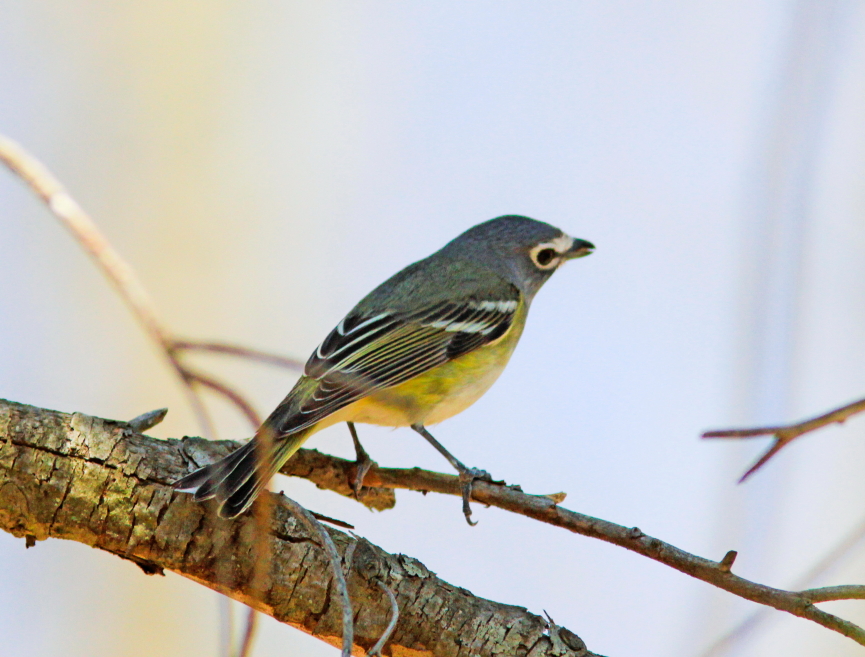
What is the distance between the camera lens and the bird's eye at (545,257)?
4672 millimetres

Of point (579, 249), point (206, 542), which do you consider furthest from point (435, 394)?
point (206, 542)

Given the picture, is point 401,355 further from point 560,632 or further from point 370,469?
point 560,632

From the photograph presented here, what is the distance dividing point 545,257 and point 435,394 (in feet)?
4.60

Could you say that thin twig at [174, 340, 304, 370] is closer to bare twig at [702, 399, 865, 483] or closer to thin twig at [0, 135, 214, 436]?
thin twig at [0, 135, 214, 436]

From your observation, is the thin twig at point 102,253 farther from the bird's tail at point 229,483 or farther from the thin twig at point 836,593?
the thin twig at point 836,593

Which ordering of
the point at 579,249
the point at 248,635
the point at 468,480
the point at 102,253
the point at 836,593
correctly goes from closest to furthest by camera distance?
the point at 102,253, the point at 248,635, the point at 836,593, the point at 468,480, the point at 579,249

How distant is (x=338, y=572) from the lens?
1.72m

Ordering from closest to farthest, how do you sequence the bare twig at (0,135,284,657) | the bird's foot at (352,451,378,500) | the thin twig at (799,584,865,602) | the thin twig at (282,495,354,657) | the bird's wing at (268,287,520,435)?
the bare twig at (0,135,284,657)
the thin twig at (282,495,354,657)
the thin twig at (799,584,865,602)
the bird's foot at (352,451,378,500)
the bird's wing at (268,287,520,435)

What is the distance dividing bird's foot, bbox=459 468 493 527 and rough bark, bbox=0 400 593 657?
40 centimetres

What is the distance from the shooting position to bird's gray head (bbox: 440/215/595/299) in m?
4.65

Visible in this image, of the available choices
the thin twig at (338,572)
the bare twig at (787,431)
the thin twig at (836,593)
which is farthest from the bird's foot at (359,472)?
the bare twig at (787,431)

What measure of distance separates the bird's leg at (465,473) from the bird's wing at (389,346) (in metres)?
0.29

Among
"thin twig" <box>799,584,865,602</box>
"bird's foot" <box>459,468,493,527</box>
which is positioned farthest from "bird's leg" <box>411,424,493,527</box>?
"thin twig" <box>799,584,865,602</box>

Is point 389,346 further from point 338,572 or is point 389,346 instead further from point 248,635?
point 248,635
